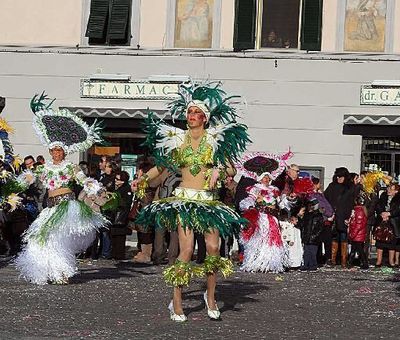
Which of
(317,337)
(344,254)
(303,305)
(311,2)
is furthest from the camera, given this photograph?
(311,2)

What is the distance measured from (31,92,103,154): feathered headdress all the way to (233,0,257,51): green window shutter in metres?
9.78

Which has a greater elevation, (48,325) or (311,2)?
(311,2)

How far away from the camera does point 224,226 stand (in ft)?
34.2

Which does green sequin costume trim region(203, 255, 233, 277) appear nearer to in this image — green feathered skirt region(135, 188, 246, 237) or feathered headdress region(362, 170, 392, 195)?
green feathered skirt region(135, 188, 246, 237)

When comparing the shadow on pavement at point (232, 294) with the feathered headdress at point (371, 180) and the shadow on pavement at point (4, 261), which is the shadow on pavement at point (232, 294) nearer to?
the shadow on pavement at point (4, 261)

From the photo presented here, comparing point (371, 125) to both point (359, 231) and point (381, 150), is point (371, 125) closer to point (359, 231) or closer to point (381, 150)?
point (381, 150)

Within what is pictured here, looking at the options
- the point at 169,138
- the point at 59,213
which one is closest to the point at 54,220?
the point at 59,213

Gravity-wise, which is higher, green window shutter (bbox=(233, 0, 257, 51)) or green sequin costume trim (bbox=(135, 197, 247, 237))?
green window shutter (bbox=(233, 0, 257, 51))

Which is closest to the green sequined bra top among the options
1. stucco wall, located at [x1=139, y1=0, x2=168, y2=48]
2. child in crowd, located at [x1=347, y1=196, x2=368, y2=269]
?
child in crowd, located at [x1=347, y1=196, x2=368, y2=269]

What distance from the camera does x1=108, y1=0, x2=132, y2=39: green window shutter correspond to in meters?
23.8

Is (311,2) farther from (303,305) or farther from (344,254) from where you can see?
(303,305)

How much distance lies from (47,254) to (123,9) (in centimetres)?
1177

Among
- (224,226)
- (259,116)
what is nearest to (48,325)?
(224,226)

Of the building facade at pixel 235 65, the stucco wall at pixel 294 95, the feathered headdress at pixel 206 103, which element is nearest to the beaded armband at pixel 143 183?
the feathered headdress at pixel 206 103
